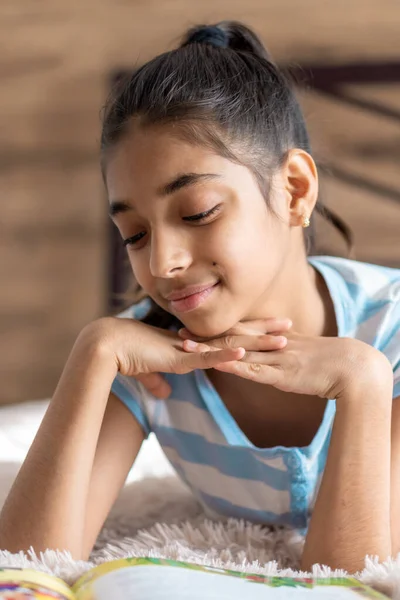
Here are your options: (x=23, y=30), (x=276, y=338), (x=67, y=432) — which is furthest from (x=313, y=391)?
(x=23, y=30)

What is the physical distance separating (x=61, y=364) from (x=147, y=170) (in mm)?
1723

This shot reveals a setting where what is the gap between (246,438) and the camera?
112cm

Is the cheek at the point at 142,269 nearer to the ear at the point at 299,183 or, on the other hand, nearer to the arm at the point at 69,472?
the arm at the point at 69,472

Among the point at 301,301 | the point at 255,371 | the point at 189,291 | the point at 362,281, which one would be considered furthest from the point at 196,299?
the point at 362,281

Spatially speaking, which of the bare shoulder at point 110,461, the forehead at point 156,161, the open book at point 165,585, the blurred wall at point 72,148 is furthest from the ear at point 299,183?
the blurred wall at point 72,148

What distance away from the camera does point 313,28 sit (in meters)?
2.33

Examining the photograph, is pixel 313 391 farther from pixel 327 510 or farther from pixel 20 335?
pixel 20 335

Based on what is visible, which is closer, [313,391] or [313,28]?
[313,391]

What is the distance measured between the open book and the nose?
1.11 ft

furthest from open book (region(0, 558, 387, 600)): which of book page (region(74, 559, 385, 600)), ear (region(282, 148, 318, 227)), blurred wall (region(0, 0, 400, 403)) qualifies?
blurred wall (region(0, 0, 400, 403))

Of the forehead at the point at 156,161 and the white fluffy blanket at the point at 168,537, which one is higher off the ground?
the forehead at the point at 156,161

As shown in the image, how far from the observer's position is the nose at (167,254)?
36.4 inches

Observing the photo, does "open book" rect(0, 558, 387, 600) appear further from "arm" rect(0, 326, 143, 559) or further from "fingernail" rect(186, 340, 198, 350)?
"fingernail" rect(186, 340, 198, 350)

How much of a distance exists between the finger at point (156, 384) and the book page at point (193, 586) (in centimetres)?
42
